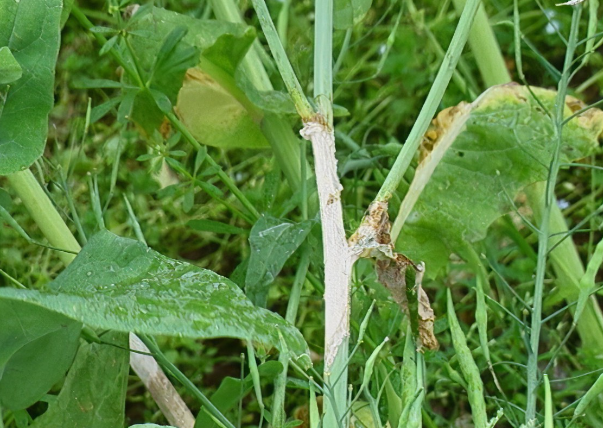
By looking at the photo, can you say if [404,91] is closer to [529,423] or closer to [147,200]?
[147,200]

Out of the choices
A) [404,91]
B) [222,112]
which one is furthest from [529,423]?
[404,91]

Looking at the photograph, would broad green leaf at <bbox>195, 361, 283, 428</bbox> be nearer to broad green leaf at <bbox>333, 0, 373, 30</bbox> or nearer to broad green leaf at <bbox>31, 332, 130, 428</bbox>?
broad green leaf at <bbox>31, 332, 130, 428</bbox>

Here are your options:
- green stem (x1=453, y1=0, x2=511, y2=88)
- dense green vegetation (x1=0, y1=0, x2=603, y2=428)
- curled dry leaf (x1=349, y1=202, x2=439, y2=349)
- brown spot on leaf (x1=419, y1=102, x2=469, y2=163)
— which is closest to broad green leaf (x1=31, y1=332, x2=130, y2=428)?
dense green vegetation (x1=0, y1=0, x2=603, y2=428)

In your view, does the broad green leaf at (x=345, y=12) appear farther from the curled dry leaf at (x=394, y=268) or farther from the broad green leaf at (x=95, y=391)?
the broad green leaf at (x=95, y=391)

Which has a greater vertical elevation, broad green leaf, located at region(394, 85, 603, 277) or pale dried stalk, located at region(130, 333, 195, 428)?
broad green leaf, located at region(394, 85, 603, 277)

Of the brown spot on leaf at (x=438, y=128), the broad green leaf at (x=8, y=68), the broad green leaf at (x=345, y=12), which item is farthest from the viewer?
the brown spot on leaf at (x=438, y=128)

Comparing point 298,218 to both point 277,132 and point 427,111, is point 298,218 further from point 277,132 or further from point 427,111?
point 427,111

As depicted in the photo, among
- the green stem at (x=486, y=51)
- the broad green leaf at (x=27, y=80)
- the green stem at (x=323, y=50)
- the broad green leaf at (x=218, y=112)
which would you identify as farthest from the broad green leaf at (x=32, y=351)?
the green stem at (x=486, y=51)
